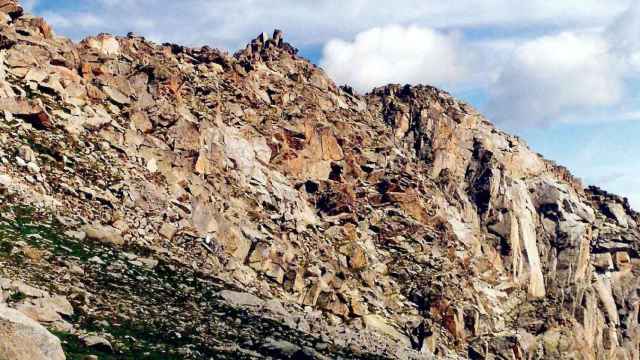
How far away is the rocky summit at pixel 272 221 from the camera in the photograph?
121 feet

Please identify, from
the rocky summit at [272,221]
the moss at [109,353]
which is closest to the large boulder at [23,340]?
the rocky summit at [272,221]

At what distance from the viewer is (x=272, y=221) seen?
72062 mm

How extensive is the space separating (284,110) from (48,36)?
3860 centimetres

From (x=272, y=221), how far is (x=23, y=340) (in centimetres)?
5193

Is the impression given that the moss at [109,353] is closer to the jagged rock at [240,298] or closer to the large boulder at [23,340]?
the large boulder at [23,340]

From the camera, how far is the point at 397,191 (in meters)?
98.1

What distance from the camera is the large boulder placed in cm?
2002

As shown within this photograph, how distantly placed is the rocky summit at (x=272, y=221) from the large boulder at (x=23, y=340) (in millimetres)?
65

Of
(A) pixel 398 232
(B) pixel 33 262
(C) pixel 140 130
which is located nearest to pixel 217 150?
(C) pixel 140 130

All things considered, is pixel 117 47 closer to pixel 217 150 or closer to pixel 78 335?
pixel 217 150

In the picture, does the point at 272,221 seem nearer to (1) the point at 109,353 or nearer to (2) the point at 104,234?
(2) the point at 104,234

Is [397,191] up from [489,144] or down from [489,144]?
down

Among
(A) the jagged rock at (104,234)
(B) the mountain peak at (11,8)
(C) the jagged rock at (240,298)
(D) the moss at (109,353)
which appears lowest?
(D) the moss at (109,353)

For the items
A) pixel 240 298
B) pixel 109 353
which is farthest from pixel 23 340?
pixel 240 298
